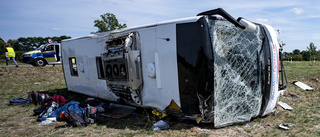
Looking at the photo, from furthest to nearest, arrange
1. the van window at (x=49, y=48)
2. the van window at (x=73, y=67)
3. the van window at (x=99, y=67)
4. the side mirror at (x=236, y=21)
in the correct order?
the van window at (x=49, y=48) < the van window at (x=73, y=67) < the van window at (x=99, y=67) < the side mirror at (x=236, y=21)

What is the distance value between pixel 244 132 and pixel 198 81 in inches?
49.5

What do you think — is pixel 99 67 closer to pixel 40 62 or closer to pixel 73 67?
pixel 73 67

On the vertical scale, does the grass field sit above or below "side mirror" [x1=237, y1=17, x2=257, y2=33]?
below

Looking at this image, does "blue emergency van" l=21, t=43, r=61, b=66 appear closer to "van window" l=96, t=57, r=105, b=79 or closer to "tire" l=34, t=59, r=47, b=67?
"tire" l=34, t=59, r=47, b=67

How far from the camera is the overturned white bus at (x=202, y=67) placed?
353 centimetres

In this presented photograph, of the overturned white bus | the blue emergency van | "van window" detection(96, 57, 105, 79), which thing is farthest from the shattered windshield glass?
the blue emergency van

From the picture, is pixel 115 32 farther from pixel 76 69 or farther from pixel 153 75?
pixel 76 69

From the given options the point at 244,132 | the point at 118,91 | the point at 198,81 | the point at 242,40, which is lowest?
the point at 244,132

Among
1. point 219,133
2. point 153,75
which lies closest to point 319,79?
point 219,133

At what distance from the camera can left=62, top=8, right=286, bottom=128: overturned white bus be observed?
353cm

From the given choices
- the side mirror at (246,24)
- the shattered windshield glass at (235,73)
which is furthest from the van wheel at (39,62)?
the side mirror at (246,24)

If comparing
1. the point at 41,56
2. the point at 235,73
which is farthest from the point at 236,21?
the point at 41,56

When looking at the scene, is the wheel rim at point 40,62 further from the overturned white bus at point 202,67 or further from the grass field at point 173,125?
the overturned white bus at point 202,67

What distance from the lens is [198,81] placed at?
3.56 meters
